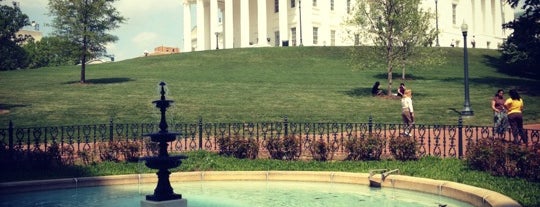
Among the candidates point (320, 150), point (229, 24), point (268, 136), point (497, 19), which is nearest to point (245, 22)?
point (229, 24)

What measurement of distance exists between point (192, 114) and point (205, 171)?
43.2 ft

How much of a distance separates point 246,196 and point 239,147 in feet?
14.7

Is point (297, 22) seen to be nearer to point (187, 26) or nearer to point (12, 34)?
point (187, 26)

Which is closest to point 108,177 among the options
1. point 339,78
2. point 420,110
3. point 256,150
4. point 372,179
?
point 256,150

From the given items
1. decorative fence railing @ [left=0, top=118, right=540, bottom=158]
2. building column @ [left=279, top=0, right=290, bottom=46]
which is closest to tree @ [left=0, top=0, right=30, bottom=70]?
building column @ [left=279, top=0, right=290, bottom=46]

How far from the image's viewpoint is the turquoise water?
12102 millimetres

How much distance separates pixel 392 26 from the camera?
39.4 meters

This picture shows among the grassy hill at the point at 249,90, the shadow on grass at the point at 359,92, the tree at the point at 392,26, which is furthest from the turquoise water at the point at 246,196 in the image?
the tree at the point at 392,26

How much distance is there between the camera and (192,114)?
93.6 feet

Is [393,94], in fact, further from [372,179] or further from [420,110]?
[372,179]

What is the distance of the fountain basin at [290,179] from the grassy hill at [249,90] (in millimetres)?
8626

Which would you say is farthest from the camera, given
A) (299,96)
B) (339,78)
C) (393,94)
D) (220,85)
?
(339,78)

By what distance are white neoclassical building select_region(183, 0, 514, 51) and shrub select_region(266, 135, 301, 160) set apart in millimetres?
56607

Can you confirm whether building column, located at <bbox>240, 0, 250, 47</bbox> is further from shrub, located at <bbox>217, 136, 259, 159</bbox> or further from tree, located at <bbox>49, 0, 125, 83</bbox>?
shrub, located at <bbox>217, 136, 259, 159</bbox>
